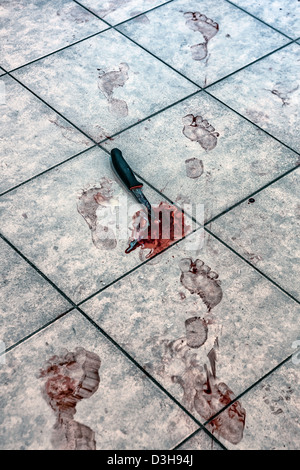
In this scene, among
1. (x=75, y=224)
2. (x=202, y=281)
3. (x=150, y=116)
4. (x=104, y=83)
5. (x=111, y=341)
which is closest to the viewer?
(x=111, y=341)

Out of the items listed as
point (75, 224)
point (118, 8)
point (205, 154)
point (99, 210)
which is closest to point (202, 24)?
point (118, 8)

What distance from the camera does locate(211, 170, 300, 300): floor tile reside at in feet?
7.24

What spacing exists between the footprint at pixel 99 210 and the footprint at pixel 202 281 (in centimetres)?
30

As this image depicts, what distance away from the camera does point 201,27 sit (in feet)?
10.4

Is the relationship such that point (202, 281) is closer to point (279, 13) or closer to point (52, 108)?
point (52, 108)

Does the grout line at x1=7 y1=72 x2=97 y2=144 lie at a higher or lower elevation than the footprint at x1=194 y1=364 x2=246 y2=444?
higher

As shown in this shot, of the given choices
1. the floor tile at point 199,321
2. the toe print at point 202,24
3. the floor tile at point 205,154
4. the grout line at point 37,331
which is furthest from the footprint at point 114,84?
the grout line at point 37,331

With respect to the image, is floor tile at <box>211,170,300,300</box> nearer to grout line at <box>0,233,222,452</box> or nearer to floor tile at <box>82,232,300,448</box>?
floor tile at <box>82,232,300,448</box>

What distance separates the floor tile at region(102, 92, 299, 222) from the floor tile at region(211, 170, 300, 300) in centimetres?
7

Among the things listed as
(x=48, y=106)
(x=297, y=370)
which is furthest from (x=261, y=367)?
(x=48, y=106)

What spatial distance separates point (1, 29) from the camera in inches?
125

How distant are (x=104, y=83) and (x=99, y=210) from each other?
831 mm

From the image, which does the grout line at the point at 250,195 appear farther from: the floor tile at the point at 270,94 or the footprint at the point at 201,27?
the footprint at the point at 201,27

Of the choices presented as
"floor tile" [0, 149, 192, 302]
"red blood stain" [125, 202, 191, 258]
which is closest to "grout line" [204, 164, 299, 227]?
"red blood stain" [125, 202, 191, 258]
